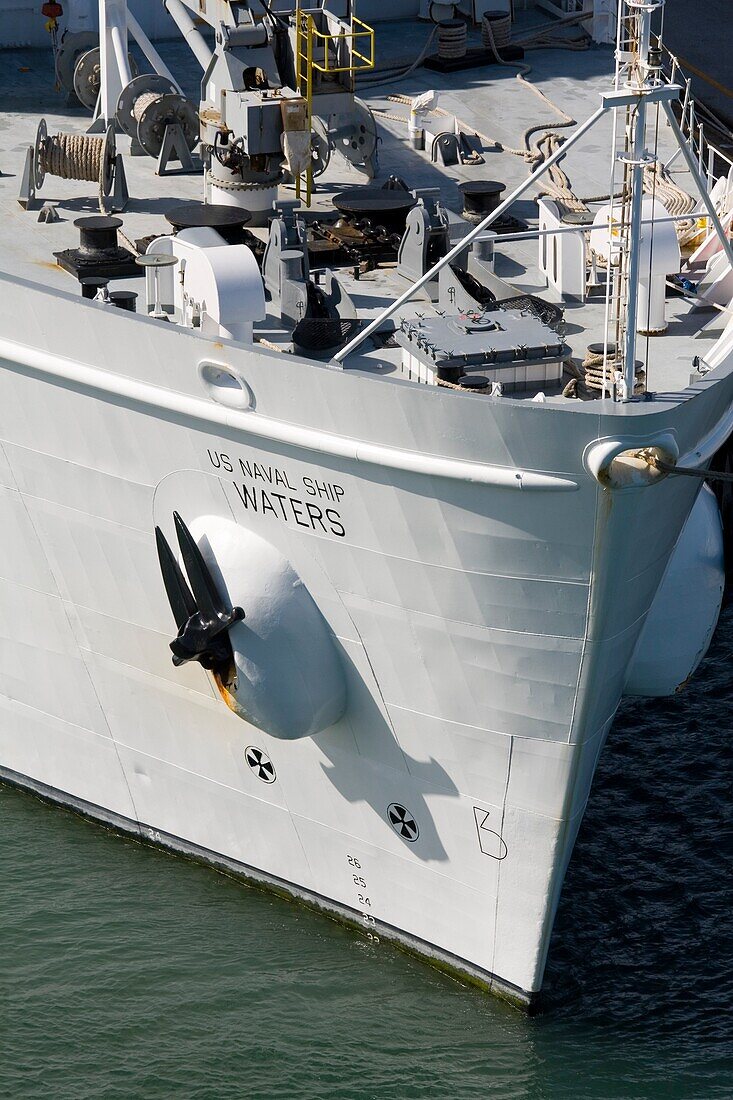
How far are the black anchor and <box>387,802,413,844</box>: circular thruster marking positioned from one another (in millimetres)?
1525

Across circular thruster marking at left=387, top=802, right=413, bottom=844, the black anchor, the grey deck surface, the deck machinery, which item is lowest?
circular thruster marking at left=387, top=802, right=413, bottom=844

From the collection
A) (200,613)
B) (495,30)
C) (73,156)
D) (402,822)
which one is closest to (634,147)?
(200,613)

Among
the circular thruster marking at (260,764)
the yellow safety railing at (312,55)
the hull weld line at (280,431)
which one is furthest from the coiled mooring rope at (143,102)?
the circular thruster marking at (260,764)

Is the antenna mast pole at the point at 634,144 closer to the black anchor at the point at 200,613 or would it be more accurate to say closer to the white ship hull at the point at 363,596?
the white ship hull at the point at 363,596

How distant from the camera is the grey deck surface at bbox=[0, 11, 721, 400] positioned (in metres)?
11.0

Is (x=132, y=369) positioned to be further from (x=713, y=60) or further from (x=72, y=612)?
(x=713, y=60)

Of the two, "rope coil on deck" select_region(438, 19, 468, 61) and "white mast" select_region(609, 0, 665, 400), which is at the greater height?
"white mast" select_region(609, 0, 665, 400)

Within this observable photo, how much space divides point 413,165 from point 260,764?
618 centimetres

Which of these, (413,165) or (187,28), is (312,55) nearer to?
(187,28)

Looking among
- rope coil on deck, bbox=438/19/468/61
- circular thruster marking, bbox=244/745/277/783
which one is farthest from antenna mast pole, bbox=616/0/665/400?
rope coil on deck, bbox=438/19/468/61

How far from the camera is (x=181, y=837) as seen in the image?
459 inches

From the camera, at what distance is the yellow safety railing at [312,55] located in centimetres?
1129

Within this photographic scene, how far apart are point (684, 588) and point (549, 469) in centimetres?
278

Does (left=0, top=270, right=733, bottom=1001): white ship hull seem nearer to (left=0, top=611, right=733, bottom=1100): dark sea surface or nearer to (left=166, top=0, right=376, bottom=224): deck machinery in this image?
(left=0, top=611, right=733, bottom=1100): dark sea surface
